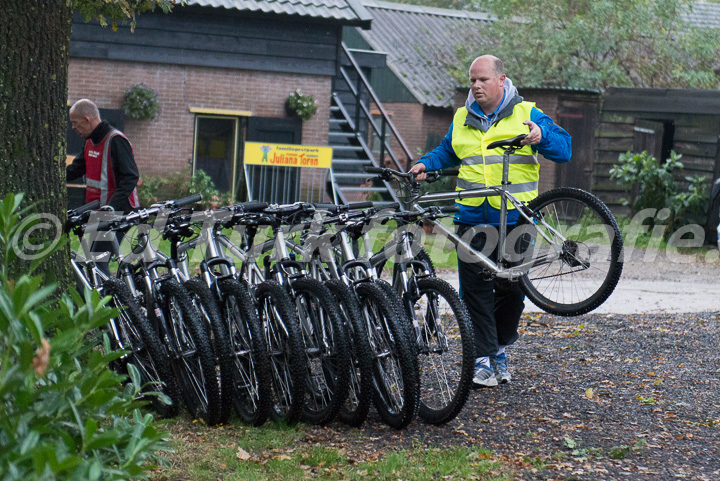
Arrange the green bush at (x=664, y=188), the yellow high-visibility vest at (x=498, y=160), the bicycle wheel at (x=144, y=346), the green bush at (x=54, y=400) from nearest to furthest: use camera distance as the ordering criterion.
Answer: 1. the green bush at (x=54, y=400)
2. the bicycle wheel at (x=144, y=346)
3. the yellow high-visibility vest at (x=498, y=160)
4. the green bush at (x=664, y=188)

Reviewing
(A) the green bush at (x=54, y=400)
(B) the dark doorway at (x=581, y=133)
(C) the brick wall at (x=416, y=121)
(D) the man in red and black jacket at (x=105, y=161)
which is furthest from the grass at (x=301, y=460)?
(C) the brick wall at (x=416, y=121)

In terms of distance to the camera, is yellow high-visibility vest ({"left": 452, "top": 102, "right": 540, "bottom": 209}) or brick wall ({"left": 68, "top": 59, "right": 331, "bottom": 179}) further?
brick wall ({"left": 68, "top": 59, "right": 331, "bottom": 179})

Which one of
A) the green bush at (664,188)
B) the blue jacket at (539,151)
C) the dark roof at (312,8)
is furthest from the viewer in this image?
the dark roof at (312,8)

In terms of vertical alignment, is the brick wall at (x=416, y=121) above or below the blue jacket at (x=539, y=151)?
above

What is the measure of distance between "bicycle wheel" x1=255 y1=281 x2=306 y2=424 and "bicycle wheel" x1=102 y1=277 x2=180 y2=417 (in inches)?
21.4

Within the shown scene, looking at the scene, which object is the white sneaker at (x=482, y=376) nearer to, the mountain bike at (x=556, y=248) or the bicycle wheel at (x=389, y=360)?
the mountain bike at (x=556, y=248)

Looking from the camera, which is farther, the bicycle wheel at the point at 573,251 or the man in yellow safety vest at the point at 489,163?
the man in yellow safety vest at the point at 489,163

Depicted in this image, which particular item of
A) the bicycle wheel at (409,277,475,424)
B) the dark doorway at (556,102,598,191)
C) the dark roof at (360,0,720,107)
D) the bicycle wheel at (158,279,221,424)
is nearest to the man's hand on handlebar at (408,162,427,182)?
the bicycle wheel at (409,277,475,424)

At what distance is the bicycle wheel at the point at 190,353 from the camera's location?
4719mm

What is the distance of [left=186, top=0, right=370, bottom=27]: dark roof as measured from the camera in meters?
16.1

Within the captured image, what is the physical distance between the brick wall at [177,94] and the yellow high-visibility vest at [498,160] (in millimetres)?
11403

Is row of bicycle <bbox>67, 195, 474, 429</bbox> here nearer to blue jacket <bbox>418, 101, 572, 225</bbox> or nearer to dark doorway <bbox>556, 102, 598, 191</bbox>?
blue jacket <bbox>418, 101, 572, 225</bbox>

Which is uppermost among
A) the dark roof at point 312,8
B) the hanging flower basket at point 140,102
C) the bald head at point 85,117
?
the dark roof at point 312,8

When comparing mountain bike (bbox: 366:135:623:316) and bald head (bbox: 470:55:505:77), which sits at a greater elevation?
bald head (bbox: 470:55:505:77)
